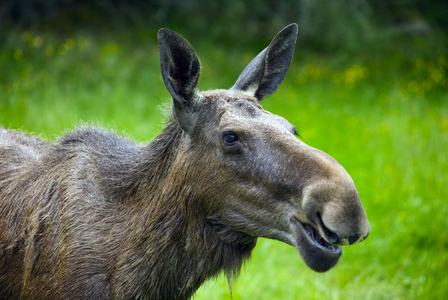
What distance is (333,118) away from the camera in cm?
896

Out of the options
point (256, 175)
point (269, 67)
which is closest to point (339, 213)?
point (256, 175)

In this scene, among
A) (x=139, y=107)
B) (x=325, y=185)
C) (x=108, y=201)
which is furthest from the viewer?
(x=139, y=107)

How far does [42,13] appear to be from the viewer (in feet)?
37.9

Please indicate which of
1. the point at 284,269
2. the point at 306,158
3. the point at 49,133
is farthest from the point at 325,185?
the point at 49,133

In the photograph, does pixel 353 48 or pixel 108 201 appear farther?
pixel 353 48

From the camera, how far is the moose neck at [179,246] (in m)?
2.83

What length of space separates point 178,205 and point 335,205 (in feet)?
3.13

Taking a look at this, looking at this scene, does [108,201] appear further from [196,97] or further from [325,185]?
[325,185]

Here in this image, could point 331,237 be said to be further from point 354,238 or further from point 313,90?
point 313,90

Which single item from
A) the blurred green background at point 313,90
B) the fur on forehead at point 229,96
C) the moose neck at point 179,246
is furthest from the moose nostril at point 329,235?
the blurred green background at point 313,90

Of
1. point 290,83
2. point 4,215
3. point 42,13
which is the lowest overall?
point 4,215

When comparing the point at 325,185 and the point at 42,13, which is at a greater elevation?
the point at 42,13

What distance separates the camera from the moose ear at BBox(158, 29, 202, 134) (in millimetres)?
2842

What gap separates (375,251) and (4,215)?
4.11 metres
